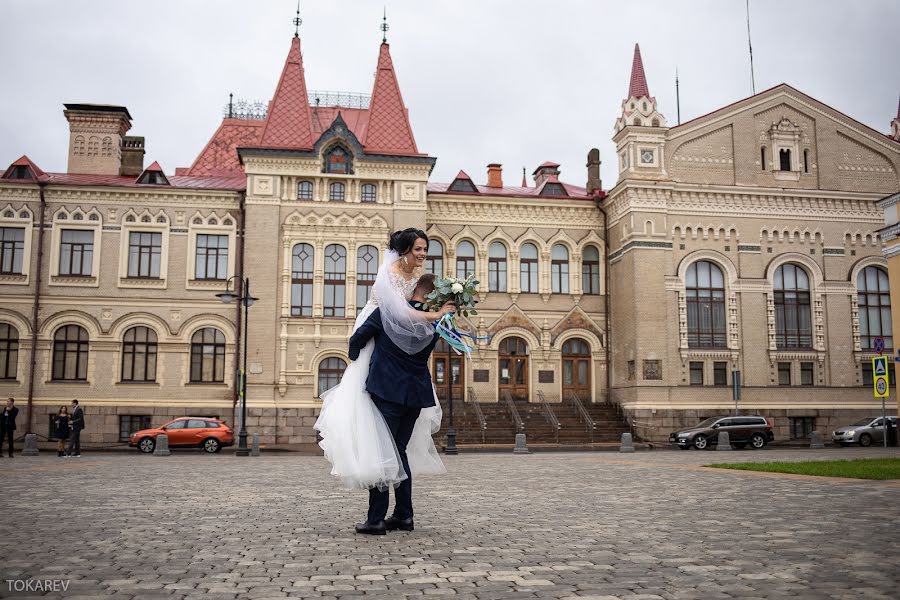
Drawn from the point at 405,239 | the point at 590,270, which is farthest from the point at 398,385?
the point at 590,270

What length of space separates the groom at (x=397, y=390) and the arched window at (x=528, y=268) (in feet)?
98.6

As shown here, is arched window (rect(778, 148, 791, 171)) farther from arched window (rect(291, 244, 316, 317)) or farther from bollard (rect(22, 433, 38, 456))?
bollard (rect(22, 433, 38, 456))

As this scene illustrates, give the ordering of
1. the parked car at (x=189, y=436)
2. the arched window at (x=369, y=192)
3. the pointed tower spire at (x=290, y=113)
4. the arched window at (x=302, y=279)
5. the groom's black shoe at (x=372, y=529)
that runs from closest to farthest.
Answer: the groom's black shoe at (x=372, y=529)
the parked car at (x=189, y=436)
the arched window at (x=302, y=279)
the pointed tower spire at (x=290, y=113)
the arched window at (x=369, y=192)

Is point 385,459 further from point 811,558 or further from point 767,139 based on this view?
point 767,139

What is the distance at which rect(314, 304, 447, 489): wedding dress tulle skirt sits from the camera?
7043 mm

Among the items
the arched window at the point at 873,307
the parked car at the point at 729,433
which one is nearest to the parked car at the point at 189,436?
the parked car at the point at 729,433

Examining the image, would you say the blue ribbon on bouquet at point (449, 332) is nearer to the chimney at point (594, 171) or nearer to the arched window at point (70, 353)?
the arched window at point (70, 353)

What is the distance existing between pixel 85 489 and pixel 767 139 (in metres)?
33.5

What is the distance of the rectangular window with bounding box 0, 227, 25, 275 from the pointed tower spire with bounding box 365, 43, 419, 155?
1498 cm

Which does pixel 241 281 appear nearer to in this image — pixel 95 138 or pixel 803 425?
pixel 95 138

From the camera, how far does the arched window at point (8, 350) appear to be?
3372 centimetres

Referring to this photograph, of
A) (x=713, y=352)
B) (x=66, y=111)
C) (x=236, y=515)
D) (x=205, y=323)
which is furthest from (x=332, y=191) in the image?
(x=236, y=515)

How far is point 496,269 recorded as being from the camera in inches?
1476

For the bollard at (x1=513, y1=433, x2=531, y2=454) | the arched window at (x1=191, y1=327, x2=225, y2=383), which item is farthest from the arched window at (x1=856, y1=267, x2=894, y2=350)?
the arched window at (x1=191, y1=327, x2=225, y2=383)
